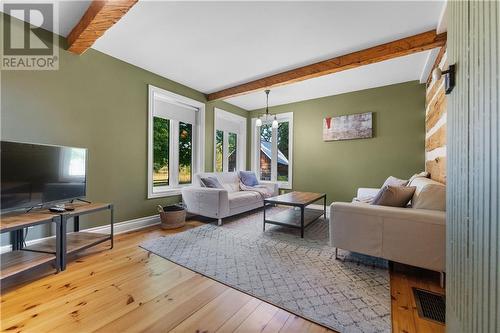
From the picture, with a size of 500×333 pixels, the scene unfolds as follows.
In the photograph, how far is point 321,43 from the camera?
8.56 ft

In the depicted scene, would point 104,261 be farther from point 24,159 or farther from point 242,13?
point 242,13

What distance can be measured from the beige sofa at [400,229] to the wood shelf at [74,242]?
2563 millimetres

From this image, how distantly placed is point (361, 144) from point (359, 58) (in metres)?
1.92

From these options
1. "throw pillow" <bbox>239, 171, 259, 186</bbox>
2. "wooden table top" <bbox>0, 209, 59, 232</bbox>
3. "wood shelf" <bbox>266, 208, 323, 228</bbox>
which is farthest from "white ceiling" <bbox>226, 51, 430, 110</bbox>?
"wooden table top" <bbox>0, 209, 59, 232</bbox>

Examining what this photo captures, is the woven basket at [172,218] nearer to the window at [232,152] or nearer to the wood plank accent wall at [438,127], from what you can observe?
the window at [232,152]

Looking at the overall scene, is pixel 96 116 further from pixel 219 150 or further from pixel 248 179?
pixel 248 179

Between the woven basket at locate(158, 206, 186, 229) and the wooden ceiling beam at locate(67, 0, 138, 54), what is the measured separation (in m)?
2.38

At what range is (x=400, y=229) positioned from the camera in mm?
1836

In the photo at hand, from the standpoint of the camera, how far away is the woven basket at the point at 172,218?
328 cm

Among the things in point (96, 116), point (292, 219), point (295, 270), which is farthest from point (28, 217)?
point (292, 219)

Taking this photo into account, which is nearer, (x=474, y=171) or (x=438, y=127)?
(x=474, y=171)

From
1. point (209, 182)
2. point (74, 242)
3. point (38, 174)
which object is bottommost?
point (74, 242)

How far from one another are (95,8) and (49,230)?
8.04ft

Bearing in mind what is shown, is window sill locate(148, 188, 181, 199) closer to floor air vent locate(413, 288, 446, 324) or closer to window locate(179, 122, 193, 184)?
window locate(179, 122, 193, 184)
